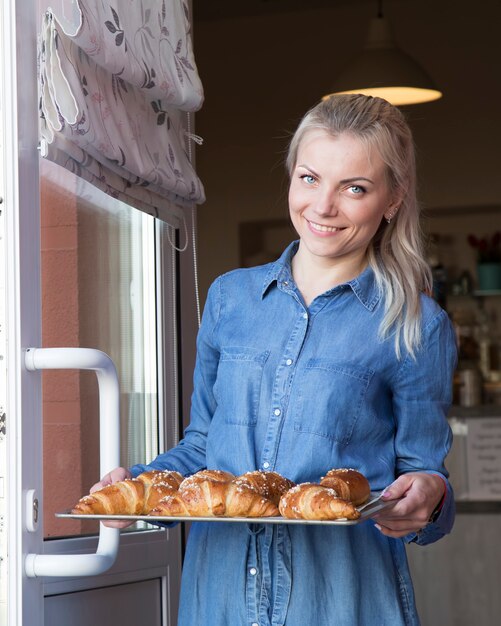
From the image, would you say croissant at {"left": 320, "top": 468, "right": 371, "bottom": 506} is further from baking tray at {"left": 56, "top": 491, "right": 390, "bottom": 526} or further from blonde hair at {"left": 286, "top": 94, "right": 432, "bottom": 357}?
blonde hair at {"left": 286, "top": 94, "right": 432, "bottom": 357}

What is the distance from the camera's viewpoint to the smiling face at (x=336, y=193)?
1.44 metres

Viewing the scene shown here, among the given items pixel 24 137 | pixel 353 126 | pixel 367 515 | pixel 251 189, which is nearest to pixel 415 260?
pixel 353 126

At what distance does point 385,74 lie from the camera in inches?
137

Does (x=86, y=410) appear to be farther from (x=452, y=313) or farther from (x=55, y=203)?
(x=452, y=313)

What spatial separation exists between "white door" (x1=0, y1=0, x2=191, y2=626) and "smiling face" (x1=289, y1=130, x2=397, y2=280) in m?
0.38

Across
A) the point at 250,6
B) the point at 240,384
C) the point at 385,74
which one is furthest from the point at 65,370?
the point at 250,6

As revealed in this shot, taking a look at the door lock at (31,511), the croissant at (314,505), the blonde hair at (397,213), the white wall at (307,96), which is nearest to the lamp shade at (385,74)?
the white wall at (307,96)

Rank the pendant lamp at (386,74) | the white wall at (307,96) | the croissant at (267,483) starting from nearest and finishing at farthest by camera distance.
Result: 1. the croissant at (267,483)
2. the pendant lamp at (386,74)
3. the white wall at (307,96)

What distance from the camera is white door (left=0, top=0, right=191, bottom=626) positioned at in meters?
1.41

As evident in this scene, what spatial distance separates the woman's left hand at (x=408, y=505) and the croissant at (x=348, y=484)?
3 centimetres

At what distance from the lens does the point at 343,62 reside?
5.38 metres

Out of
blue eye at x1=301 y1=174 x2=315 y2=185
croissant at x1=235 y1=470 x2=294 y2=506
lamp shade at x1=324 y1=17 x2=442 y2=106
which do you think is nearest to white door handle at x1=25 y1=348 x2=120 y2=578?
croissant at x1=235 y1=470 x2=294 y2=506

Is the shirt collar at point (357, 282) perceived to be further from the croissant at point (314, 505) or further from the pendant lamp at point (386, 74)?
the pendant lamp at point (386, 74)

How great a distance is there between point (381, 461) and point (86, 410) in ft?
1.66
